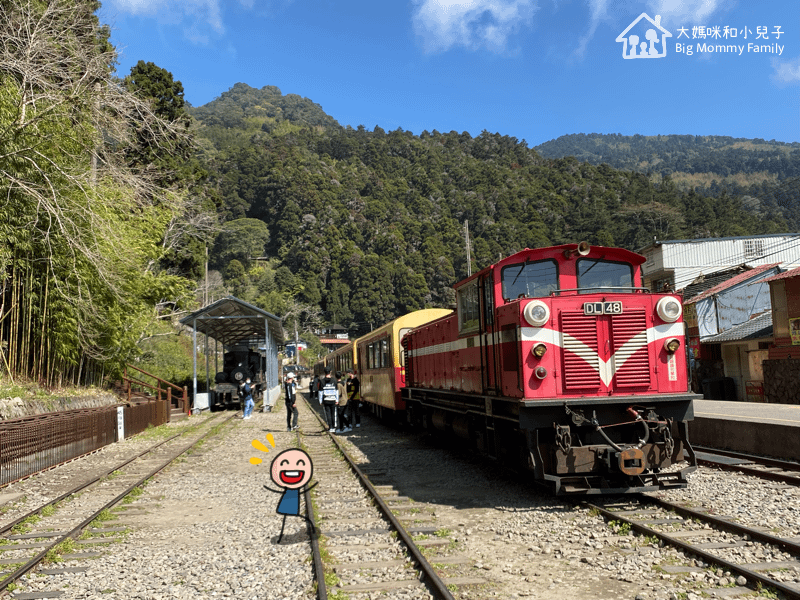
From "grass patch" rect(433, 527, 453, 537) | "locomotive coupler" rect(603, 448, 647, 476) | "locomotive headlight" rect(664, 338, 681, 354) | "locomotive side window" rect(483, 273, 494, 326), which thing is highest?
"locomotive side window" rect(483, 273, 494, 326)

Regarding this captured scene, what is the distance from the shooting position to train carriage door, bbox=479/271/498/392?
878 centimetres

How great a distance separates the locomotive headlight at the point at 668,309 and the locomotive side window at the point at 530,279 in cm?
130

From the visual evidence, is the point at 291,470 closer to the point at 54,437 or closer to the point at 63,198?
the point at 63,198

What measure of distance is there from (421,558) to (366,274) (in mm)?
91721

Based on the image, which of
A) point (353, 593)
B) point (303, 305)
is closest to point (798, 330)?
point (353, 593)

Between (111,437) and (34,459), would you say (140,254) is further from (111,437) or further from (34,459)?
(34,459)

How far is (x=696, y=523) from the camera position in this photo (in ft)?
22.4

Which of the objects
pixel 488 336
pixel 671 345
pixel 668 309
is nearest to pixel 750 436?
pixel 671 345

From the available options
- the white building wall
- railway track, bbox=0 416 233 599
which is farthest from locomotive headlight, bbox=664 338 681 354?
the white building wall

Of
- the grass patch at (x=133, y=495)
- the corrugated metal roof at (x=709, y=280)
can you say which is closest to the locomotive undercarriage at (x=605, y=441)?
→ the grass patch at (x=133, y=495)

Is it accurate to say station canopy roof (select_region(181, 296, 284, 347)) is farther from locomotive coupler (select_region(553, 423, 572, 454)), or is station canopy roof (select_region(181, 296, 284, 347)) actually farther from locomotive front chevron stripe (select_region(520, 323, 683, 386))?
locomotive coupler (select_region(553, 423, 572, 454))

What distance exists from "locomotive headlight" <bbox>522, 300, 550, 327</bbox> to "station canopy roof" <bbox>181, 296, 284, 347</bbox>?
18791 mm

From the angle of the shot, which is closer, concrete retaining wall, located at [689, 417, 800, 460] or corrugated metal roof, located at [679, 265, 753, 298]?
concrete retaining wall, located at [689, 417, 800, 460]

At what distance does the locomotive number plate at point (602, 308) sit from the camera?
25.7 ft
